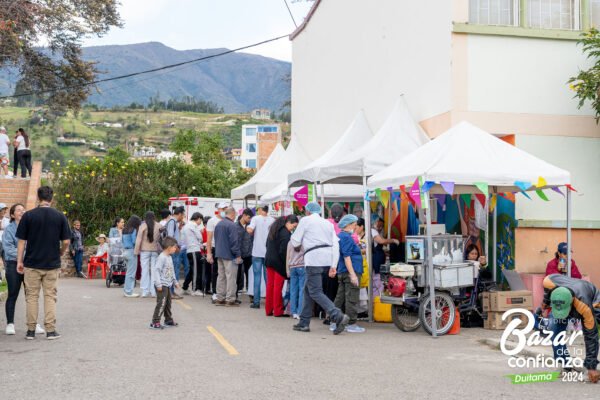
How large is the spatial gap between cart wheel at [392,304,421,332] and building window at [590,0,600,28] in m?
7.63

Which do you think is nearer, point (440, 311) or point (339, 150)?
point (440, 311)

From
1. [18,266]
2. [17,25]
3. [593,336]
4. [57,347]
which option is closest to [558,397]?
[593,336]

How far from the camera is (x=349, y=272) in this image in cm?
1240

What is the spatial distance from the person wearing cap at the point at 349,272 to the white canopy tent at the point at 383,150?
8.09ft

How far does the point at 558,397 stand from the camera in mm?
7617

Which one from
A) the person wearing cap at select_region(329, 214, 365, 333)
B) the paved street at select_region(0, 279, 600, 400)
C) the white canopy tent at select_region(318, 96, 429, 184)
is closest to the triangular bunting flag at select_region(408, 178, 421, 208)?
the person wearing cap at select_region(329, 214, 365, 333)

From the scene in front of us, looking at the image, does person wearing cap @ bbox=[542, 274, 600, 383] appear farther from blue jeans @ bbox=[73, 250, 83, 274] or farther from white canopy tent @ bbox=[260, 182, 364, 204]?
blue jeans @ bbox=[73, 250, 83, 274]

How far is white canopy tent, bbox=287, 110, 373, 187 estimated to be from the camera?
15828 mm

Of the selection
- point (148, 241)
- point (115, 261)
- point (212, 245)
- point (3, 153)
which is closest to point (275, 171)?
point (115, 261)

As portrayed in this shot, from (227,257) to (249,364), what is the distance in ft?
23.0

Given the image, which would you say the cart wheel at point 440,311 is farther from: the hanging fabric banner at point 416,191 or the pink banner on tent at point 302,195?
the pink banner on tent at point 302,195

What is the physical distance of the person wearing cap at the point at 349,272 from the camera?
12359mm

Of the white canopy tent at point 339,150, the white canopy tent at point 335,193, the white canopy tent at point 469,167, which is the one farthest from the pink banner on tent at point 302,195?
the white canopy tent at point 469,167

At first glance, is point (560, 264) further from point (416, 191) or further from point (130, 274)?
point (130, 274)
